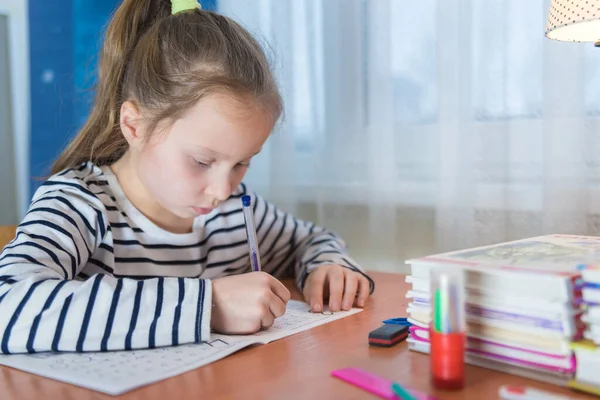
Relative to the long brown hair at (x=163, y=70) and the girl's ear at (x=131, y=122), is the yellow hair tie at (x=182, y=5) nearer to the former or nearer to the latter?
the long brown hair at (x=163, y=70)

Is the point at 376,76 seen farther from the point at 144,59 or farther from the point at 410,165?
the point at 144,59

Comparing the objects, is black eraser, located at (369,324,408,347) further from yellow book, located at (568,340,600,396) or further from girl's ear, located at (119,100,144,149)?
girl's ear, located at (119,100,144,149)

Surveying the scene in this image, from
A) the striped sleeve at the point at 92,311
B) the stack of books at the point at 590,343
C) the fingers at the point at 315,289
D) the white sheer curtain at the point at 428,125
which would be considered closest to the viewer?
the stack of books at the point at 590,343

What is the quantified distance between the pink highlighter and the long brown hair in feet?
1.43

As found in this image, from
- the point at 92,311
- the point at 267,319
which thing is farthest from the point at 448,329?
the point at 92,311

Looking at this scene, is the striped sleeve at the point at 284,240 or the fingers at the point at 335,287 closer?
the fingers at the point at 335,287

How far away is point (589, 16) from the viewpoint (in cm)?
82

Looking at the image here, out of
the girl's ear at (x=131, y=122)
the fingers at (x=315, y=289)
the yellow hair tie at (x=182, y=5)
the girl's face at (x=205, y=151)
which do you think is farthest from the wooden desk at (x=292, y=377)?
the yellow hair tie at (x=182, y=5)

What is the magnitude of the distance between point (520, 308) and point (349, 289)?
0.35 metres

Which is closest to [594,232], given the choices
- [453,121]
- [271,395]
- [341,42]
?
[453,121]

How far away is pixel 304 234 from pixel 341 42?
45 centimetres

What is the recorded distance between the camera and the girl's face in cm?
83

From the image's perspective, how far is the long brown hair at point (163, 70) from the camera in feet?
2.86

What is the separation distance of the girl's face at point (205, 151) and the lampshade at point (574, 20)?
1.35 feet
